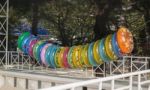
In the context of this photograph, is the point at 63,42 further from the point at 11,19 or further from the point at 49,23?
the point at 11,19

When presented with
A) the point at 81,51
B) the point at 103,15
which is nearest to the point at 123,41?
the point at 81,51

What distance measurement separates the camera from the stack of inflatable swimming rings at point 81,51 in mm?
6792

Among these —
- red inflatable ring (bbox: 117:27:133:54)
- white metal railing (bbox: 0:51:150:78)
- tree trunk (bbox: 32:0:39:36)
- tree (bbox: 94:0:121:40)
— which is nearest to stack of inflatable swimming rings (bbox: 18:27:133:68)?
red inflatable ring (bbox: 117:27:133:54)

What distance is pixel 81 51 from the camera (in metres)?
7.73

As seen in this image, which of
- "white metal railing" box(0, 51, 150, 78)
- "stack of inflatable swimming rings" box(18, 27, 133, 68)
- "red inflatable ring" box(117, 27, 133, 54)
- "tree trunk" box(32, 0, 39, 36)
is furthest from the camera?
"tree trunk" box(32, 0, 39, 36)

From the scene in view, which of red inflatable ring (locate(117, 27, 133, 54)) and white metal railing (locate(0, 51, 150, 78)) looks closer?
red inflatable ring (locate(117, 27, 133, 54))

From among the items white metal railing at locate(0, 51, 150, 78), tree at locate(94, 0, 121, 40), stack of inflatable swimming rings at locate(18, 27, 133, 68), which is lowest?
white metal railing at locate(0, 51, 150, 78)

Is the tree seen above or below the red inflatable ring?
above

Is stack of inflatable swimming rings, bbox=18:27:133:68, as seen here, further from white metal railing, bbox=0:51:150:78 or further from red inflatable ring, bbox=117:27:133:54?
white metal railing, bbox=0:51:150:78

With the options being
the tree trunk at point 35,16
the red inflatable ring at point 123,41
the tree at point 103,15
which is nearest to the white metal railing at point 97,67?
the red inflatable ring at point 123,41

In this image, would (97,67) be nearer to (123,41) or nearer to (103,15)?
(123,41)

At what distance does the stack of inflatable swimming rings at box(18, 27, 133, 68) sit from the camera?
22.3ft

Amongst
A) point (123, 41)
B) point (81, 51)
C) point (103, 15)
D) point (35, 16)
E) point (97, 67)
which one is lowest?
point (97, 67)

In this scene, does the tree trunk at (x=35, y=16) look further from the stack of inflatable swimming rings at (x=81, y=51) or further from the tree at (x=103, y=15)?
→ the tree at (x=103, y=15)
